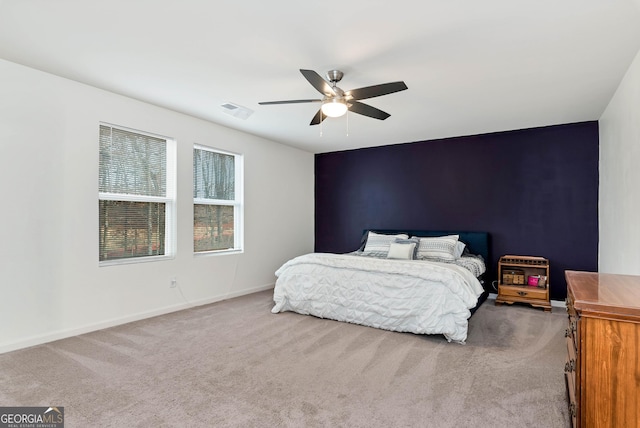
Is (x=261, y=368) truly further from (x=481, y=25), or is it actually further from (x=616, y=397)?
(x=481, y=25)

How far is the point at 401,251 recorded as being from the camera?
4.66m

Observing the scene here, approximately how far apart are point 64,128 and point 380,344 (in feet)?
11.7

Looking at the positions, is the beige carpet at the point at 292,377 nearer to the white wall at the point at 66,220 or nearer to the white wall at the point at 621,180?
the white wall at the point at 66,220

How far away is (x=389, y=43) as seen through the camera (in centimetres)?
249

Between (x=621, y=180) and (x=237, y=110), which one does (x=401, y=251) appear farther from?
(x=237, y=110)

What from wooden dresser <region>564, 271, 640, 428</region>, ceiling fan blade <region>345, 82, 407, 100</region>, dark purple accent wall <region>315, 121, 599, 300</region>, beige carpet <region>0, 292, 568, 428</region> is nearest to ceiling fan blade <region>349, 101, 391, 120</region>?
ceiling fan blade <region>345, 82, 407, 100</region>

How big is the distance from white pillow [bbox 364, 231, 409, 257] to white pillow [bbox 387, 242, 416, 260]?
27cm

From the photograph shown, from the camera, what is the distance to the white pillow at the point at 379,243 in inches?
201

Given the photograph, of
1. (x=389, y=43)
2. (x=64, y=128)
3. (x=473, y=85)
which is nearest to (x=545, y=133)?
(x=473, y=85)

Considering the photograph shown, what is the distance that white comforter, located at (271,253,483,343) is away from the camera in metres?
3.22

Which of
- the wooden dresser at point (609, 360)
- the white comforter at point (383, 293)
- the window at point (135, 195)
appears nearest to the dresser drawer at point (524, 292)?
the white comforter at point (383, 293)

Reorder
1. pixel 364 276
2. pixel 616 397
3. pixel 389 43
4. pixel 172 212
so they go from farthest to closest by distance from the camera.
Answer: pixel 172 212, pixel 364 276, pixel 389 43, pixel 616 397

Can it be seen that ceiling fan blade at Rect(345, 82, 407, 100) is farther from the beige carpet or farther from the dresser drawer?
the dresser drawer

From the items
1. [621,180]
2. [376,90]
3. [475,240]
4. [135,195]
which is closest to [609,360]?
[376,90]
